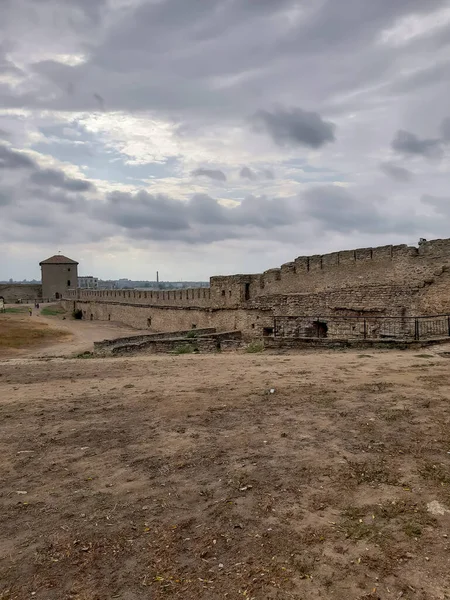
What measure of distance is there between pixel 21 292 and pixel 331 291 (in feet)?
197

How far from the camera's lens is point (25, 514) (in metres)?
3.72

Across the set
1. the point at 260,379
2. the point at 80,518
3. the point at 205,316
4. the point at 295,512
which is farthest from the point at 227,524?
the point at 205,316

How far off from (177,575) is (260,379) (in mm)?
5959

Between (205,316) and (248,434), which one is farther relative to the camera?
(205,316)

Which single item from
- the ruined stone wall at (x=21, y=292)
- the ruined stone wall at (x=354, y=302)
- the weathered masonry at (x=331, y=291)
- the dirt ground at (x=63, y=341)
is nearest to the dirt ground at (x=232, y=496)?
the ruined stone wall at (x=354, y=302)

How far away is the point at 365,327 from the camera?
1334 cm

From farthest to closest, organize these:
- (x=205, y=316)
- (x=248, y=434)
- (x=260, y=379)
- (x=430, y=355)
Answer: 1. (x=205, y=316)
2. (x=430, y=355)
3. (x=260, y=379)
4. (x=248, y=434)

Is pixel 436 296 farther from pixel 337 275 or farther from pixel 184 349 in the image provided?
pixel 184 349

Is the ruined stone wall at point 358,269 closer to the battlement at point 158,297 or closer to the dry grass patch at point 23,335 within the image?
the battlement at point 158,297

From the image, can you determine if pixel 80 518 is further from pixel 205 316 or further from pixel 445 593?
pixel 205 316

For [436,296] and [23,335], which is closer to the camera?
[436,296]

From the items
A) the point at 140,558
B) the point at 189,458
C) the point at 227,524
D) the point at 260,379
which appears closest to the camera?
the point at 140,558

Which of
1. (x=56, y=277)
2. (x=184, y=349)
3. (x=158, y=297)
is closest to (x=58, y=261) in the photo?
(x=56, y=277)

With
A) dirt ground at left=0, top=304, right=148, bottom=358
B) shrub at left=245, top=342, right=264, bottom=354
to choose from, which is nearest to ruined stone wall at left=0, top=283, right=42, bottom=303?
dirt ground at left=0, top=304, right=148, bottom=358
